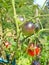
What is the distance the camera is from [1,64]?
854 millimetres

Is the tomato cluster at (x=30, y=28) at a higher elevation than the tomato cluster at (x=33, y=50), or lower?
higher

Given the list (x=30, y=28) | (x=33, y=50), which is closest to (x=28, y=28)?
(x=30, y=28)

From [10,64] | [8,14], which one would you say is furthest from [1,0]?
[10,64]

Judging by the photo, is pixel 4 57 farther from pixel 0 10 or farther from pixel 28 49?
pixel 0 10

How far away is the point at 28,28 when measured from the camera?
0.80 metres

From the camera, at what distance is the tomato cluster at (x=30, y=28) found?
2.41ft

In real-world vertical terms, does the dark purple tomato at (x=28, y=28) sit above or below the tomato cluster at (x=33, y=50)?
above

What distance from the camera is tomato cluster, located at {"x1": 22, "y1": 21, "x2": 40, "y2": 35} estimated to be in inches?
28.9

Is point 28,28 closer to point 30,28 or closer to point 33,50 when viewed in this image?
point 30,28

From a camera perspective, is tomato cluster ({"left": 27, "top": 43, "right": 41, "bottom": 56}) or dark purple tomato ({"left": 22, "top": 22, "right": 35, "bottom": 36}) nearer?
dark purple tomato ({"left": 22, "top": 22, "right": 35, "bottom": 36})

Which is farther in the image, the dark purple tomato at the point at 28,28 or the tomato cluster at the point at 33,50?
the tomato cluster at the point at 33,50

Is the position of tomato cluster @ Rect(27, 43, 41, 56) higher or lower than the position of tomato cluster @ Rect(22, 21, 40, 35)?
lower

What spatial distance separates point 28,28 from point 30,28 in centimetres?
1

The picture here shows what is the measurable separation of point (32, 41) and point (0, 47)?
0.12m
